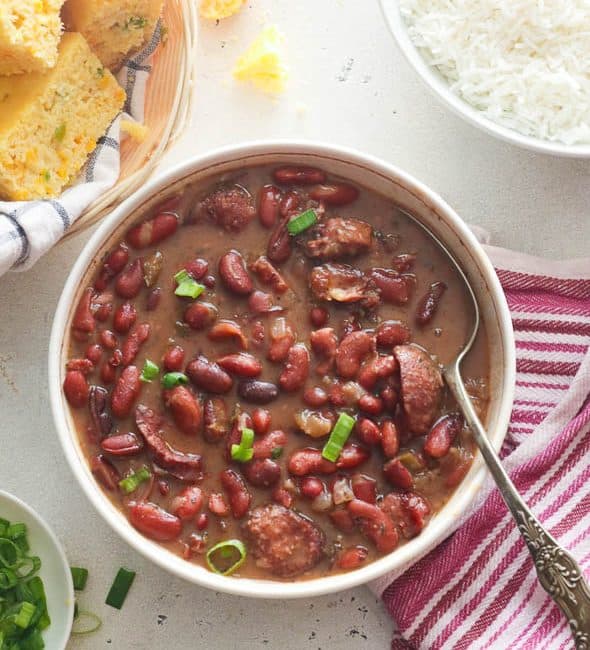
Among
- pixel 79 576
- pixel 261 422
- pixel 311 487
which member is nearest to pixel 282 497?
pixel 311 487

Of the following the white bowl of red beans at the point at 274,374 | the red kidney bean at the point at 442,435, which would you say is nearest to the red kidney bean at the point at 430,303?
the white bowl of red beans at the point at 274,374

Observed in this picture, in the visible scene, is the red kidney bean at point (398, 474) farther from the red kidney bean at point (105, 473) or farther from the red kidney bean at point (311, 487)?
the red kidney bean at point (105, 473)

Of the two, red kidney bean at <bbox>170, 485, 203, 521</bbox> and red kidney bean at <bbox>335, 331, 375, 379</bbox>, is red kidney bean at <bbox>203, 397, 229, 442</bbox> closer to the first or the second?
red kidney bean at <bbox>170, 485, 203, 521</bbox>

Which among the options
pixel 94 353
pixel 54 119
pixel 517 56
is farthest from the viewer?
pixel 517 56

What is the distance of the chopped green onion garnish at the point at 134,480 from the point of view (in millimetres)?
2770

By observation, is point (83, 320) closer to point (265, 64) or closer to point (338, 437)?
point (338, 437)

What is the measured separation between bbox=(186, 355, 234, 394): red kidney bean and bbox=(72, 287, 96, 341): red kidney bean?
0.31 meters

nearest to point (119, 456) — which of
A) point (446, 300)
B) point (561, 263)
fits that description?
point (446, 300)

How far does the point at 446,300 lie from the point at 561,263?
0.51 meters

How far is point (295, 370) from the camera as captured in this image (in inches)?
109

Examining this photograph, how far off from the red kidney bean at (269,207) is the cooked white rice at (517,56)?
695mm

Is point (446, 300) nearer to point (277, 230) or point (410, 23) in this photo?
point (277, 230)

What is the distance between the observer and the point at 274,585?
2734 mm

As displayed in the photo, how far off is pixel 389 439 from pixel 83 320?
0.93 meters
